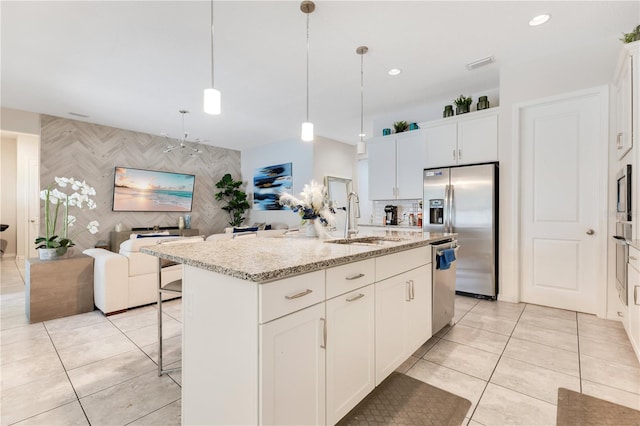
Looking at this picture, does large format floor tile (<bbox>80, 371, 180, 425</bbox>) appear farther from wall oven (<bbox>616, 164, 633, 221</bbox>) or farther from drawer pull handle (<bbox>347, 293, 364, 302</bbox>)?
wall oven (<bbox>616, 164, 633, 221</bbox>)

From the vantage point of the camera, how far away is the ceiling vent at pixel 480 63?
3.30 metres

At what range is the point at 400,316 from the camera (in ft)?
6.26

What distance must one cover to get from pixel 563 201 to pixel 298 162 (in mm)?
4770

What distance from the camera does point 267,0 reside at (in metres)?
2.36

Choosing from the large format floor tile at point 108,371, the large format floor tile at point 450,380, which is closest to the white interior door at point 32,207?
the large format floor tile at point 108,371

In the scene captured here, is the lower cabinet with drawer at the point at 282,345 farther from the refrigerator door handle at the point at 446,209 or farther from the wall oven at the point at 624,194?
the refrigerator door handle at the point at 446,209

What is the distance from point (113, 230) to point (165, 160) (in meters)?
1.87

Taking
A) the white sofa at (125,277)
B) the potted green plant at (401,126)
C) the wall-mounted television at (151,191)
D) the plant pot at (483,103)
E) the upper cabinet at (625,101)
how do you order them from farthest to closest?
the wall-mounted television at (151,191) < the potted green plant at (401,126) < the plant pot at (483,103) < the white sofa at (125,277) < the upper cabinet at (625,101)

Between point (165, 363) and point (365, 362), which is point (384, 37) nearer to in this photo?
point (365, 362)

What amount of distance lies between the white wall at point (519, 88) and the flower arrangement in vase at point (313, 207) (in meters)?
2.45

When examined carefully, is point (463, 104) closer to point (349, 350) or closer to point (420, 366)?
point (420, 366)

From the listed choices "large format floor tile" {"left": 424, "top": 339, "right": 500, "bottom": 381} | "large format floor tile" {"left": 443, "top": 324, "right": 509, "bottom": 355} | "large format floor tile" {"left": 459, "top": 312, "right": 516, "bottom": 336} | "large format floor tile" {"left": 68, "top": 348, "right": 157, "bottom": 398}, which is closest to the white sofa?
"large format floor tile" {"left": 68, "top": 348, "right": 157, "bottom": 398}

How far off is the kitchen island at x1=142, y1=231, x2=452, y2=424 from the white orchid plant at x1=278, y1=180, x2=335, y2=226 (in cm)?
81

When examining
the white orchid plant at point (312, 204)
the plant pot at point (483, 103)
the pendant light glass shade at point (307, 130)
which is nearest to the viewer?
the white orchid plant at point (312, 204)
